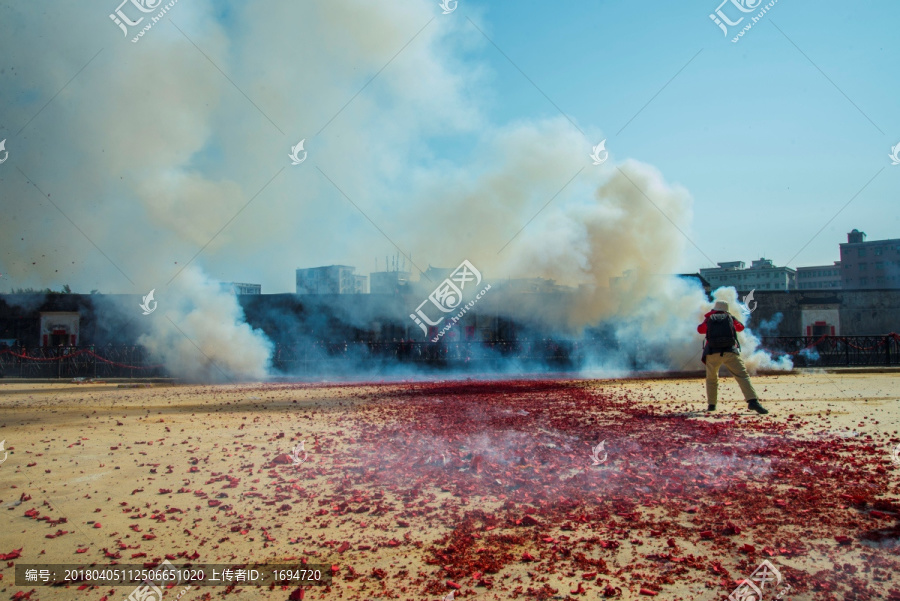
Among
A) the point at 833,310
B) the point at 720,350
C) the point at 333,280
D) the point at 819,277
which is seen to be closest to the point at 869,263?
the point at 819,277

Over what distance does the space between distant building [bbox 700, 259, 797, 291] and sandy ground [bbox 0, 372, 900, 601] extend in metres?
87.3

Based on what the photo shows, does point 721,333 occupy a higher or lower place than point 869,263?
lower

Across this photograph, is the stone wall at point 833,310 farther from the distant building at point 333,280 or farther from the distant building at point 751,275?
the distant building at point 751,275

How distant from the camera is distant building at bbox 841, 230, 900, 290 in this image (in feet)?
244

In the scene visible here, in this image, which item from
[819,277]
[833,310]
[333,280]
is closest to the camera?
[833,310]

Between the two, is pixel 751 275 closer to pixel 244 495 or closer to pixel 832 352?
pixel 832 352

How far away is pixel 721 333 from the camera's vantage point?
34.3 ft

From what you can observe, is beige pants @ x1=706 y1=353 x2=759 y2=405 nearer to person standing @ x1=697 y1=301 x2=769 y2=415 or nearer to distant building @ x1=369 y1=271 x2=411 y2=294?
person standing @ x1=697 y1=301 x2=769 y2=415

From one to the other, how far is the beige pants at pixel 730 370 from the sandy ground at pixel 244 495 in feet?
1.70

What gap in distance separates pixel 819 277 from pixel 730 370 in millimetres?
108320

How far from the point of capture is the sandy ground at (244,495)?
12.7 feet

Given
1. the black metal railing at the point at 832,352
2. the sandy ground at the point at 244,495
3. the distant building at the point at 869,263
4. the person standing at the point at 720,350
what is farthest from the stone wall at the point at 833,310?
the distant building at the point at 869,263

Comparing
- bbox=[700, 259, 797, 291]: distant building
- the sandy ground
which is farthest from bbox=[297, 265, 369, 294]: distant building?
bbox=[700, 259, 797, 291]: distant building

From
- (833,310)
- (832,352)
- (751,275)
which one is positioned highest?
(751,275)
